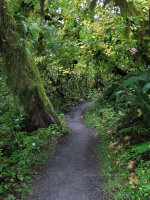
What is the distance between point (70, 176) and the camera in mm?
3941

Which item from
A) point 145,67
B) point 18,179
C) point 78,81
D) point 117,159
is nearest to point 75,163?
point 117,159

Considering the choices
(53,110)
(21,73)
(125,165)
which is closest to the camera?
(125,165)

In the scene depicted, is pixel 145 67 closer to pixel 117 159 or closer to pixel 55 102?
pixel 117 159

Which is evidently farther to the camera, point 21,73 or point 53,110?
point 53,110

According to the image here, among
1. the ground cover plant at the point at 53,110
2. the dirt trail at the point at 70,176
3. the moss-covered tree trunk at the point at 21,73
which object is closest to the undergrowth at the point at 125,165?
the ground cover plant at the point at 53,110

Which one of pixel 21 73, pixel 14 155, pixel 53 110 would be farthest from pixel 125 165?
pixel 21 73

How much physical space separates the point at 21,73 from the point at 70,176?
3.94 m

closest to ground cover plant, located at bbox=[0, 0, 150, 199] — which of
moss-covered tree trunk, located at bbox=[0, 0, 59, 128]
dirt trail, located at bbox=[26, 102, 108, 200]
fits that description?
moss-covered tree trunk, located at bbox=[0, 0, 59, 128]

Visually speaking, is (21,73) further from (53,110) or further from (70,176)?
(70,176)

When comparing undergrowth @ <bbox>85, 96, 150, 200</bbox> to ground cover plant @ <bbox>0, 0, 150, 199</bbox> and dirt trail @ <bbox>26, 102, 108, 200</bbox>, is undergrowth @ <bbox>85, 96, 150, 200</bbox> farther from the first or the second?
dirt trail @ <bbox>26, 102, 108, 200</bbox>

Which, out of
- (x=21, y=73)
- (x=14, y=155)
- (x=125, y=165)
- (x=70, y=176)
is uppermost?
(x=21, y=73)

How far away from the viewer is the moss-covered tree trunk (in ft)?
17.5

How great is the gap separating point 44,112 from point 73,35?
6.57 meters

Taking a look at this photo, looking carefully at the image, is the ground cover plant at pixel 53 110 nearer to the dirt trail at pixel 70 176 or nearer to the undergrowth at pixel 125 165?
the undergrowth at pixel 125 165
